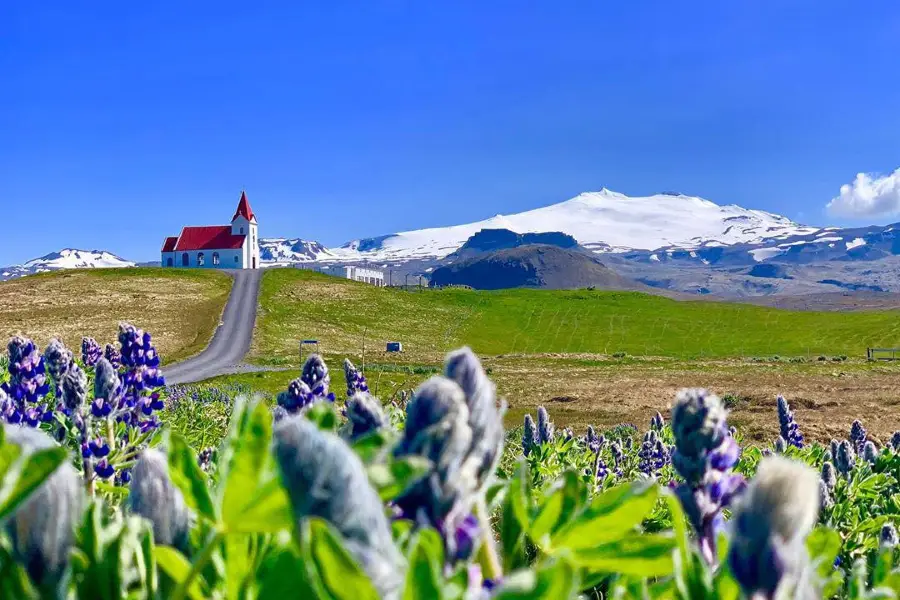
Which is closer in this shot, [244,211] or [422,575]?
[422,575]

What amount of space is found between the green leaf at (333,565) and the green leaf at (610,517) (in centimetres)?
45

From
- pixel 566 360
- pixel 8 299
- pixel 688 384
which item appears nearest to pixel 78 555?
pixel 688 384

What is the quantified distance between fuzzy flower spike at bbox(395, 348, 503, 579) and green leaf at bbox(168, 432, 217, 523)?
273 mm

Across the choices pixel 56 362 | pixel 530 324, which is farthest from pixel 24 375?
pixel 530 324

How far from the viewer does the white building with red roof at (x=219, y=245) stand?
300ft

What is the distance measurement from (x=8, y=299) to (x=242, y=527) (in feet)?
226

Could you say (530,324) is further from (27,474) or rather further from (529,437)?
(27,474)

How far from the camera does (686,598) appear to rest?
3.08 ft

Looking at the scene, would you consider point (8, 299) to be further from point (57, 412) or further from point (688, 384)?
point (57, 412)

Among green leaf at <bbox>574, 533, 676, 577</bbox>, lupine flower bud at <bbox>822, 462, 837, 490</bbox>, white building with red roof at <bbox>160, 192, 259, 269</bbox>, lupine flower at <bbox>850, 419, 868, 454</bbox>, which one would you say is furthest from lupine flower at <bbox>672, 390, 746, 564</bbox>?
white building with red roof at <bbox>160, 192, 259, 269</bbox>

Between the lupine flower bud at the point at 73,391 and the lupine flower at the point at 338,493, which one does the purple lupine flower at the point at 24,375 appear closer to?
the lupine flower bud at the point at 73,391

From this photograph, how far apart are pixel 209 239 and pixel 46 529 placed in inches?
3869

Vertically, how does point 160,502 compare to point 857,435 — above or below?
above

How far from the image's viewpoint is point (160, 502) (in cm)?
103
